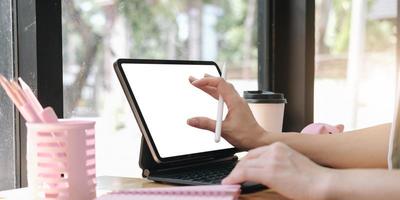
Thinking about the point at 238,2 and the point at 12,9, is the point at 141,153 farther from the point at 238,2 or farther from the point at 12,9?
the point at 238,2

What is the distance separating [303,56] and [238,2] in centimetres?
29

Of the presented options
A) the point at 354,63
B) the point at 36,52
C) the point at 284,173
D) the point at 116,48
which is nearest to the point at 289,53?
the point at 354,63

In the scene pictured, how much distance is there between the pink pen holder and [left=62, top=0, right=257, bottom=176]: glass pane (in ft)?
1.33

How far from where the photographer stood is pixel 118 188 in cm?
87

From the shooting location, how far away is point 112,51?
127 centimetres

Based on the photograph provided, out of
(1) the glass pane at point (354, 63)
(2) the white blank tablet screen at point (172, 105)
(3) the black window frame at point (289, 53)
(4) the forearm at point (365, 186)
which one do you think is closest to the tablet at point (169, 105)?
(2) the white blank tablet screen at point (172, 105)

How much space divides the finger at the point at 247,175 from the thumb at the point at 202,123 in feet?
0.93

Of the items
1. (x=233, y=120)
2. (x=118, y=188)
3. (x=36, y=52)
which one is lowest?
(x=118, y=188)

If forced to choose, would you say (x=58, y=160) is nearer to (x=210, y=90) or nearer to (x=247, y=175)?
(x=247, y=175)

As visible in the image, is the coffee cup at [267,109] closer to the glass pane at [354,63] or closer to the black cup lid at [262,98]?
the black cup lid at [262,98]

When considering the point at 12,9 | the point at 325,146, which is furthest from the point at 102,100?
the point at 325,146

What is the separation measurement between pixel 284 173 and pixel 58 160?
321 mm

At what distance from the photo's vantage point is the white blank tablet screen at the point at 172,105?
96cm

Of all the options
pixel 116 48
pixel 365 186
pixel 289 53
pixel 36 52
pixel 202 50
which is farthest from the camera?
pixel 289 53
